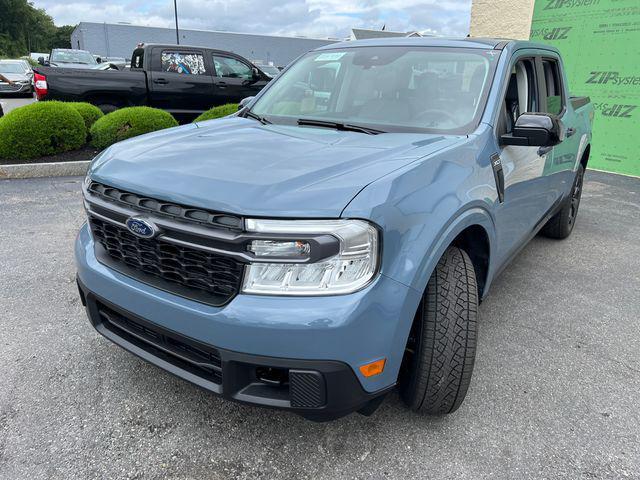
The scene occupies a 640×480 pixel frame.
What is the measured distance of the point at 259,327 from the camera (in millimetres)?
1706

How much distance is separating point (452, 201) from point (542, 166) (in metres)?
1.63

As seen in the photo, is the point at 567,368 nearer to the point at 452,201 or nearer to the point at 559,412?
the point at 559,412

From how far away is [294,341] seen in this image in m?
1.69

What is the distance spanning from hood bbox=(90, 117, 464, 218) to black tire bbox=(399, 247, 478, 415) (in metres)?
0.56

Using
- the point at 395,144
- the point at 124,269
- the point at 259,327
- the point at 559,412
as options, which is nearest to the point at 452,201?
the point at 395,144

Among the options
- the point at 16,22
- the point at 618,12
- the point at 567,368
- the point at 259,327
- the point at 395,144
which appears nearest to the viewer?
the point at 259,327

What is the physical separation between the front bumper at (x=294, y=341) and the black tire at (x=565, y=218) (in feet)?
12.1

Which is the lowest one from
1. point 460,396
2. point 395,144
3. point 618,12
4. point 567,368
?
point 567,368

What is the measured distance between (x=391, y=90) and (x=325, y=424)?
6.37 feet

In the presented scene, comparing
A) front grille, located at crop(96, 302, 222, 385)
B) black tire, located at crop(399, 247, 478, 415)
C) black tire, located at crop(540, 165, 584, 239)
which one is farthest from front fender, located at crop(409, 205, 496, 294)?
black tire, located at crop(540, 165, 584, 239)

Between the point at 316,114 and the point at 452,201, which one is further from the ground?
the point at 316,114

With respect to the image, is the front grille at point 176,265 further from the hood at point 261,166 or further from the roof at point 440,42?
the roof at point 440,42

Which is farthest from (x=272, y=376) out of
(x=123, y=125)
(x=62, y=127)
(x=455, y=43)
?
(x=62, y=127)

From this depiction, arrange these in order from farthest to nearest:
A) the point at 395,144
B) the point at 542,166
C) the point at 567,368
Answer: the point at 542,166 < the point at 567,368 < the point at 395,144
